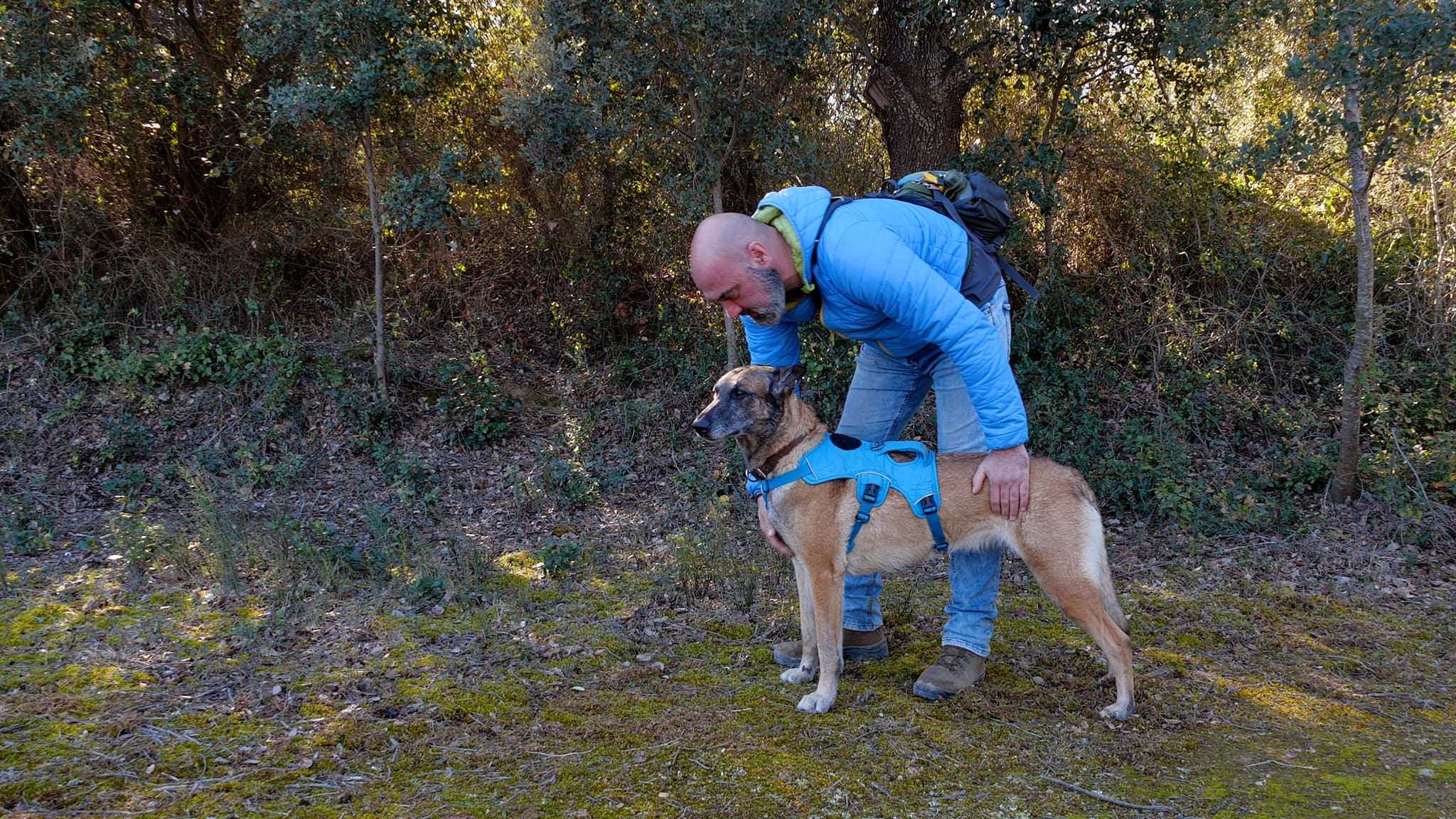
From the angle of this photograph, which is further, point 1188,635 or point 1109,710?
point 1188,635

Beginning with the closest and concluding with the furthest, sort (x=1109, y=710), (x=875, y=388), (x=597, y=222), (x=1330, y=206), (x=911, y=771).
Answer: (x=911, y=771)
(x=1109, y=710)
(x=875, y=388)
(x=1330, y=206)
(x=597, y=222)

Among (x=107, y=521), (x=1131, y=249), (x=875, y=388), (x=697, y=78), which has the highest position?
(x=697, y=78)

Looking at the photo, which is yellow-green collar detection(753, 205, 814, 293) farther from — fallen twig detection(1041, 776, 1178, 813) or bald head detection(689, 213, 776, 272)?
fallen twig detection(1041, 776, 1178, 813)

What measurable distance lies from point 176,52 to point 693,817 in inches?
379

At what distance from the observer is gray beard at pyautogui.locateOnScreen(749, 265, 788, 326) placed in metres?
3.43

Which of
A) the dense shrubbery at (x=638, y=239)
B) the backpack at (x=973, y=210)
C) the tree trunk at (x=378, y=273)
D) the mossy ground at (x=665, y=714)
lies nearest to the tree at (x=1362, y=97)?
the dense shrubbery at (x=638, y=239)

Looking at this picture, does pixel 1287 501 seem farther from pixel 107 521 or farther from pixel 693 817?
pixel 107 521

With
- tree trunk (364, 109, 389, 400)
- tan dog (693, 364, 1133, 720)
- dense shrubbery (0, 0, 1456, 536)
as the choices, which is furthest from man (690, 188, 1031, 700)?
tree trunk (364, 109, 389, 400)

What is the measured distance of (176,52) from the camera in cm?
905

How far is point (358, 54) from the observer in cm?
791

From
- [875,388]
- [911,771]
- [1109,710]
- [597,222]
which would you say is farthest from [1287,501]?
[597,222]

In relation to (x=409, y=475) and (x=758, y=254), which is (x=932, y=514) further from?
(x=409, y=475)

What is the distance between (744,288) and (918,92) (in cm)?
575

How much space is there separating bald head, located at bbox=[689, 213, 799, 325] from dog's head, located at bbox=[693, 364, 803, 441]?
0.42 meters
